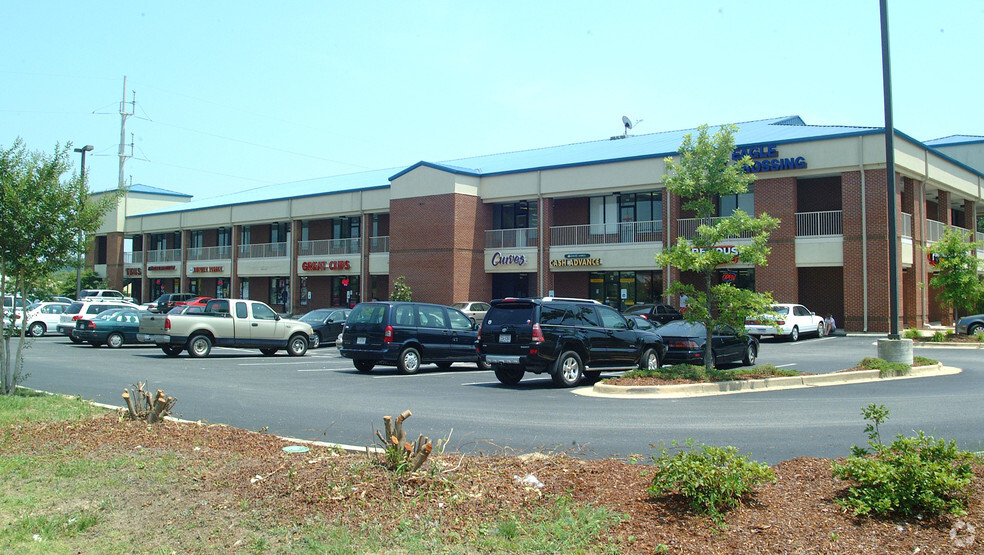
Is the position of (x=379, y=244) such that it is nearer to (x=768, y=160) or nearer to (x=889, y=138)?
(x=768, y=160)

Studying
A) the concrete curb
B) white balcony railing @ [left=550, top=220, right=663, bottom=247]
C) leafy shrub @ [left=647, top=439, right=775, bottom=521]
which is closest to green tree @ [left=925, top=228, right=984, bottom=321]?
white balcony railing @ [left=550, top=220, right=663, bottom=247]

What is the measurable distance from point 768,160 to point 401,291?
64.1 feet

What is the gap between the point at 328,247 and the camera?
49.2 meters

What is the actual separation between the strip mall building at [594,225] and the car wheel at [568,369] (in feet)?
50.6

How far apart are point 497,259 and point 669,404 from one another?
2905 cm

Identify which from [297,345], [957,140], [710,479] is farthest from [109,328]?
[957,140]

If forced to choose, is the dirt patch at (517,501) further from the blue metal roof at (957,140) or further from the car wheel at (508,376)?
the blue metal roof at (957,140)

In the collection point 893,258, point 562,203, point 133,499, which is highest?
point 562,203

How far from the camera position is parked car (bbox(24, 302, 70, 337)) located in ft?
112

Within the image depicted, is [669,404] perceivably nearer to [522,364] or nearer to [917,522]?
[522,364]

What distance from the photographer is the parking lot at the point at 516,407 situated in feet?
30.7

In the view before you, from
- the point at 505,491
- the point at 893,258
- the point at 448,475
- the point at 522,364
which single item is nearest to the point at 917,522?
the point at 505,491

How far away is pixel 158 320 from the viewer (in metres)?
23.4

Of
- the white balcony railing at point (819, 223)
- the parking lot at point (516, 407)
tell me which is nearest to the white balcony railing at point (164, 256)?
the parking lot at point (516, 407)
